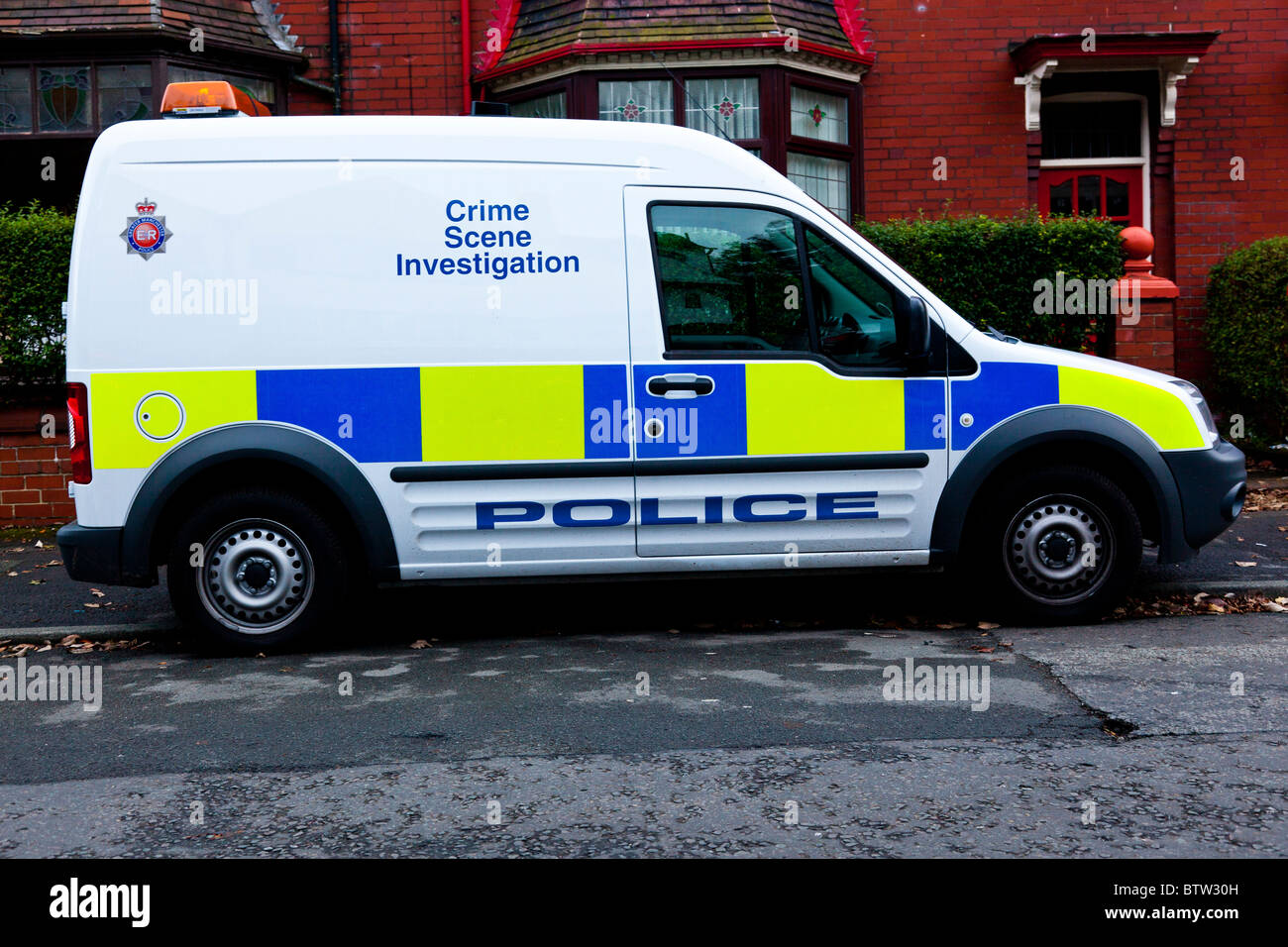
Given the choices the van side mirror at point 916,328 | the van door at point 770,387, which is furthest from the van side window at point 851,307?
the van side mirror at point 916,328

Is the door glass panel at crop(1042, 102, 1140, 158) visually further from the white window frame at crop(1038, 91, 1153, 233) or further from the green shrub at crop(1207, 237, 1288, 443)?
the green shrub at crop(1207, 237, 1288, 443)

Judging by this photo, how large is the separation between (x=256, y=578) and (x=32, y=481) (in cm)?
466

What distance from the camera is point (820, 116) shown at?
12.3m

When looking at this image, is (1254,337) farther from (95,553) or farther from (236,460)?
(95,553)

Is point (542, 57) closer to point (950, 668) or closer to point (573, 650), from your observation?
point (573, 650)

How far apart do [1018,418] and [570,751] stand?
9.64 ft

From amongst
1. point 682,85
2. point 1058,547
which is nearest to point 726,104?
point 682,85

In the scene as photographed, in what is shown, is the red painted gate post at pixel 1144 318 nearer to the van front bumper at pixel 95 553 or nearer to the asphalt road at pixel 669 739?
the asphalt road at pixel 669 739

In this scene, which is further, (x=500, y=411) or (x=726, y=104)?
(x=726, y=104)

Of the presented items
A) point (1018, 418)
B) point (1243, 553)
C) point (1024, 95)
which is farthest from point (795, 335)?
point (1024, 95)

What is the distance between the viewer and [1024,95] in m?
12.6

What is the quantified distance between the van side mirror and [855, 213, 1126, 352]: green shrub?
419 cm

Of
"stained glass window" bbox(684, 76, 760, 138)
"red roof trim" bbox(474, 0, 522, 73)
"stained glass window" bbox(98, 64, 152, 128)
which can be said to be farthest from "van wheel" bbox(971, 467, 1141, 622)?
"stained glass window" bbox(98, 64, 152, 128)

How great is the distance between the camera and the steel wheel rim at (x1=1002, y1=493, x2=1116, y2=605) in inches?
245
